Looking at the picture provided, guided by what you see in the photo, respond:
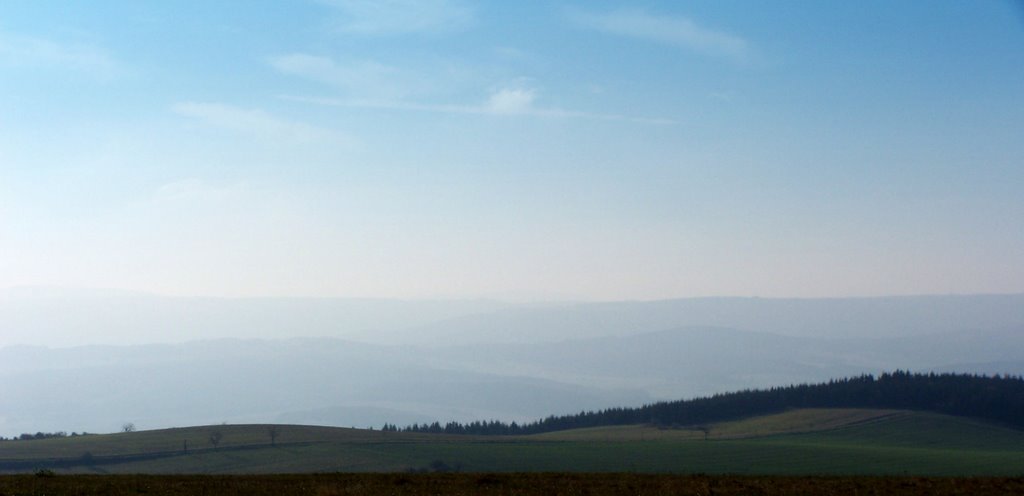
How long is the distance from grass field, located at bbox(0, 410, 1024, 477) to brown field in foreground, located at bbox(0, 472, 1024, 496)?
40.3 m

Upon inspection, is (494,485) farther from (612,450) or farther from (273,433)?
(273,433)

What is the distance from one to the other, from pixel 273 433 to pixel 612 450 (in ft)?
157

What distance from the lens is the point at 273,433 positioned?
411 feet

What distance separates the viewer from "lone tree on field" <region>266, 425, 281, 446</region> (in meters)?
122

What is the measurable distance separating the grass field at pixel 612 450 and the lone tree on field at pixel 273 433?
0.83 metres

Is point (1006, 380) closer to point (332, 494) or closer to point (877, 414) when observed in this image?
point (877, 414)

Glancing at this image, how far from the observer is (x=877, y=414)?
156 m

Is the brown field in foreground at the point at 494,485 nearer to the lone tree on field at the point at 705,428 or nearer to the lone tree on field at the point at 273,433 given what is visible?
the lone tree on field at the point at 273,433

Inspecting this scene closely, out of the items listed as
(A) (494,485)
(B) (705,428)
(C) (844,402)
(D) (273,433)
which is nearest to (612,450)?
(D) (273,433)

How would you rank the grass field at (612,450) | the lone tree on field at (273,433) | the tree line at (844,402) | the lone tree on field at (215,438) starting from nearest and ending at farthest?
the grass field at (612,450), the lone tree on field at (215,438), the lone tree on field at (273,433), the tree line at (844,402)

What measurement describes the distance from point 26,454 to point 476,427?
292ft

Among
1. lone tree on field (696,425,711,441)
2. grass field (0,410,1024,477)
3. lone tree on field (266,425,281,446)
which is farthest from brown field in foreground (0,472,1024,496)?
lone tree on field (696,425,711,441)

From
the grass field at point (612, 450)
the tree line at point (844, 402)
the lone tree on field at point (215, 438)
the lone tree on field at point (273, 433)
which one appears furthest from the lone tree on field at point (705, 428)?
the lone tree on field at point (215, 438)

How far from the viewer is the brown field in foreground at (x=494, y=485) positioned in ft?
87.1
